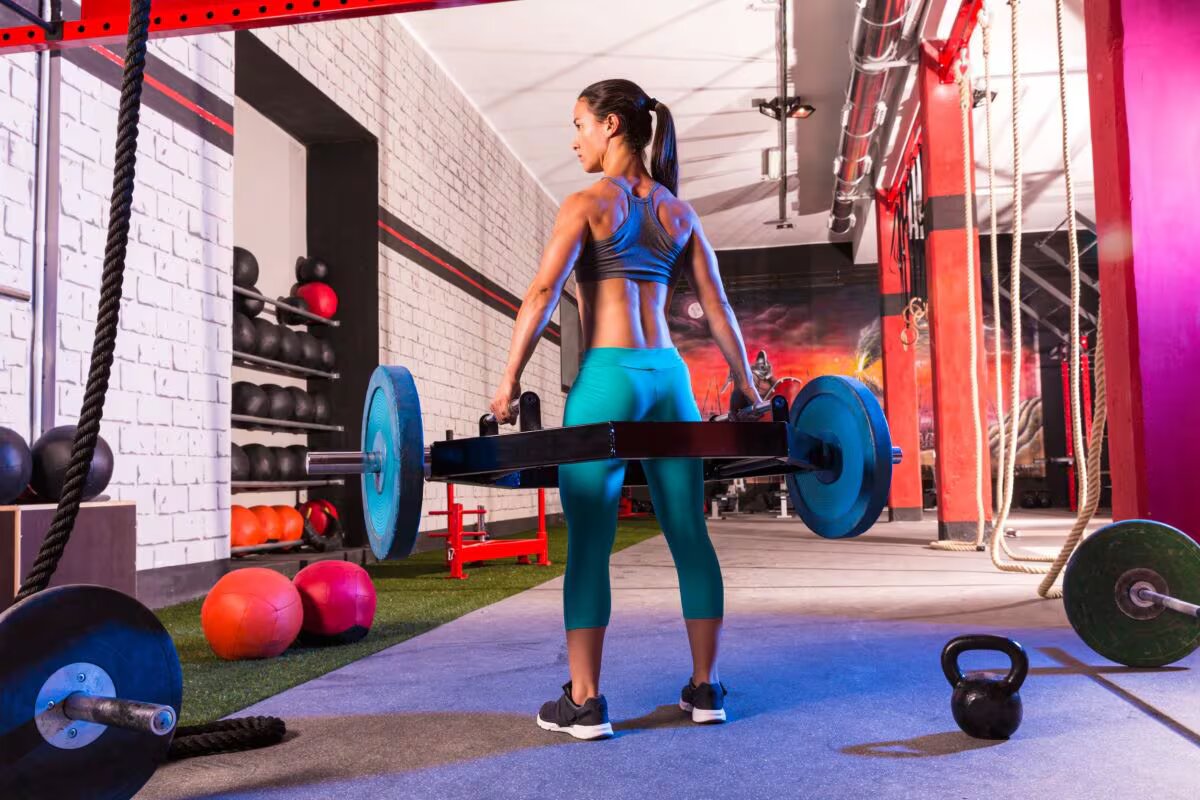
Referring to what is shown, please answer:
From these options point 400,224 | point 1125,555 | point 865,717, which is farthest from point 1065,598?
point 400,224

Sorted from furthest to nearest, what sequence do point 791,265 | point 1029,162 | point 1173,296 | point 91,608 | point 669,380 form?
point 791,265 → point 1029,162 → point 1173,296 → point 669,380 → point 91,608

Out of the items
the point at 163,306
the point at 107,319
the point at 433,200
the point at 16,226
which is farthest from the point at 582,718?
the point at 433,200

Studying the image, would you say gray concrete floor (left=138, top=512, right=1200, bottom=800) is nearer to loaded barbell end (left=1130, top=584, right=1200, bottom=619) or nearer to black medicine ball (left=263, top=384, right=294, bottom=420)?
loaded barbell end (left=1130, top=584, right=1200, bottom=619)

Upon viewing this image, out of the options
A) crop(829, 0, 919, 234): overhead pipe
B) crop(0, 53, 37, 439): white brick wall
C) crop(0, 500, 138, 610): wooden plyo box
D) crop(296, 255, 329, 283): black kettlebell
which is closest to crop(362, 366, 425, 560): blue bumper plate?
crop(0, 500, 138, 610): wooden plyo box

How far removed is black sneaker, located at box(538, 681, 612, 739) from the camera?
6.63 ft

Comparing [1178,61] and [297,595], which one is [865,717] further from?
[1178,61]

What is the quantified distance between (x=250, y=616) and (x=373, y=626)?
0.83 metres

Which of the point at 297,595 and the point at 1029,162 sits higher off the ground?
the point at 1029,162

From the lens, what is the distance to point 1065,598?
2.45 metres

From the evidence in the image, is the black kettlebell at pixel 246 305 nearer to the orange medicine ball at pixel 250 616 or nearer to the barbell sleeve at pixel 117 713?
the orange medicine ball at pixel 250 616

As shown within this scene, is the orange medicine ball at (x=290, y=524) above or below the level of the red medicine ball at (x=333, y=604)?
above

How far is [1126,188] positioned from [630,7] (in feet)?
18.6

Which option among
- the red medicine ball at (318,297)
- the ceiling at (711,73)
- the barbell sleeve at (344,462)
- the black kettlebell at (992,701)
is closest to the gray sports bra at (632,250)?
the barbell sleeve at (344,462)

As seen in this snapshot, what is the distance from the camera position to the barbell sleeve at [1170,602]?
2197 millimetres
